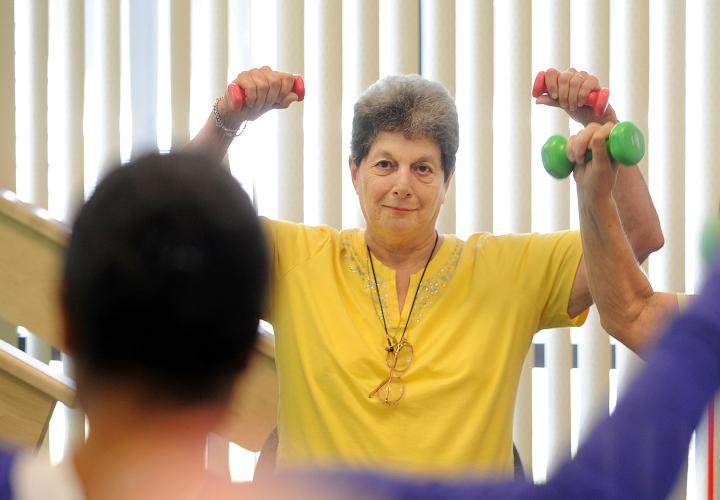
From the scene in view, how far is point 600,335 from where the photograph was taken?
2770mm

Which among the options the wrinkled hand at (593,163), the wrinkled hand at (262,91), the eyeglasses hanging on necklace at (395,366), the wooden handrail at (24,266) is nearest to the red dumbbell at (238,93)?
the wrinkled hand at (262,91)

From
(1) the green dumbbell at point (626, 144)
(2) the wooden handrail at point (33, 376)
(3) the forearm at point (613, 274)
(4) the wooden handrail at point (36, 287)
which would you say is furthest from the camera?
(4) the wooden handrail at point (36, 287)

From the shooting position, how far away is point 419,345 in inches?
71.2

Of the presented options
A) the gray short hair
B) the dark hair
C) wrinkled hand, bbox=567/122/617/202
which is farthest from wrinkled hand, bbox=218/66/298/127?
the dark hair

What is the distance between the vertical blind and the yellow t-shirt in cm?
90

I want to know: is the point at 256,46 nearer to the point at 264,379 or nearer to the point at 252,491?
the point at 264,379

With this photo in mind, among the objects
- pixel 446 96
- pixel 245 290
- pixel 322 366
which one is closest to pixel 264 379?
pixel 322 366

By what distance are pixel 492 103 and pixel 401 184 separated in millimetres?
1048

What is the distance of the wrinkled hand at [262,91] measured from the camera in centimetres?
182

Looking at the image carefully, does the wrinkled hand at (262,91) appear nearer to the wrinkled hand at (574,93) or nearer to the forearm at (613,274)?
the wrinkled hand at (574,93)

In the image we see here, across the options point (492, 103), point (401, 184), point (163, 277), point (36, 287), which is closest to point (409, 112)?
point (401, 184)

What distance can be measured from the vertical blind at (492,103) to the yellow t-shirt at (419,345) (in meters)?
0.90

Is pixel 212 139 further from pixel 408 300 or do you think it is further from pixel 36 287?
pixel 36 287

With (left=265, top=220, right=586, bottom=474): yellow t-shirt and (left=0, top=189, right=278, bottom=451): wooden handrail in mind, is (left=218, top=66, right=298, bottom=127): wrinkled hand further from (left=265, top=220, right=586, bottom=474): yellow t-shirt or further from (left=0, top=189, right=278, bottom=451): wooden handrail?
(left=0, top=189, right=278, bottom=451): wooden handrail
